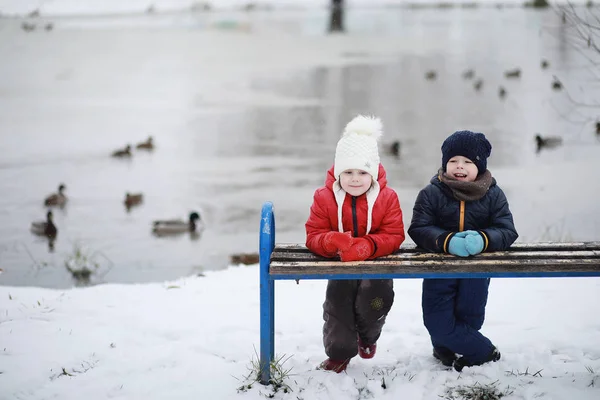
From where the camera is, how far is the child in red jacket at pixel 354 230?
359 centimetres

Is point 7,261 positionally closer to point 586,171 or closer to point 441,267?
point 441,267

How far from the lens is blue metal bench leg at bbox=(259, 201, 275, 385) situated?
11.3ft

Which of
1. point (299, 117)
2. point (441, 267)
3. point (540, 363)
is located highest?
point (299, 117)

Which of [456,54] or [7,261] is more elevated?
[456,54]

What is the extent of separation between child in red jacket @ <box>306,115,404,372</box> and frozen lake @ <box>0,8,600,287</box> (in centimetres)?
339

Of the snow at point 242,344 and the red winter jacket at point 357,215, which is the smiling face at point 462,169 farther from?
the snow at point 242,344

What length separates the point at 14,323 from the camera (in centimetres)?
468

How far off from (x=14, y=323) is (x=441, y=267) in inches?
123

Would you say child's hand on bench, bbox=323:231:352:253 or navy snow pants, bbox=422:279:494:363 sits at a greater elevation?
child's hand on bench, bbox=323:231:352:253

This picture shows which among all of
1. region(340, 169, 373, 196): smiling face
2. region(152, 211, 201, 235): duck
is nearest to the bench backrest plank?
region(340, 169, 373, 196): smiling face

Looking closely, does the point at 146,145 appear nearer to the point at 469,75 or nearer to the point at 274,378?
the point at 274,378

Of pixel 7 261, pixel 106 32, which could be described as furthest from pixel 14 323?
pixel 106 32

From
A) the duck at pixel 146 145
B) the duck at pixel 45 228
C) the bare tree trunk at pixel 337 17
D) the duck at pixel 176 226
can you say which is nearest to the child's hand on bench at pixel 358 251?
the duck at pixel 176 226

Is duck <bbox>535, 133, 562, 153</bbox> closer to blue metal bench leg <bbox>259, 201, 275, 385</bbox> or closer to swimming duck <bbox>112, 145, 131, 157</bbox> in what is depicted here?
swimming duck <bbox>112, 145, 131, 157</bbox>
